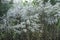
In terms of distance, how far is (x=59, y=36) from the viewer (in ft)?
18.3

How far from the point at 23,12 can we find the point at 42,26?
75 cm

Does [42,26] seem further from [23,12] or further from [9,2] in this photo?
[9,2]

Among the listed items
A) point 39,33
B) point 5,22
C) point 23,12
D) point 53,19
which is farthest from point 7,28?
point 53,19

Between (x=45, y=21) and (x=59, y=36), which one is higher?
(x=45, y=21)

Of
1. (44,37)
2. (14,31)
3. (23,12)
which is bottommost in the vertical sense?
(44,37)

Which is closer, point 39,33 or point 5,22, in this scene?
point 5,22

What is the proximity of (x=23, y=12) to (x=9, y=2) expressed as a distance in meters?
0.54

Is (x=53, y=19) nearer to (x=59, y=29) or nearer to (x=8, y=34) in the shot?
(x=59, y=29)

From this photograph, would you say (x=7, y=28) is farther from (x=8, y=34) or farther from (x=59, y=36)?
(x=59, y=36)

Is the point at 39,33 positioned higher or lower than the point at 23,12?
lower

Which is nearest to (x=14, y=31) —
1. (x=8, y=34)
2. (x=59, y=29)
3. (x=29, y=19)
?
(x=8, y=34)

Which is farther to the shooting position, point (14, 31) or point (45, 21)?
point (45, 21)

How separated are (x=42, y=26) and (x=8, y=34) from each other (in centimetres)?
Answer: 102

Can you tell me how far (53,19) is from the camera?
5410 millimetres
